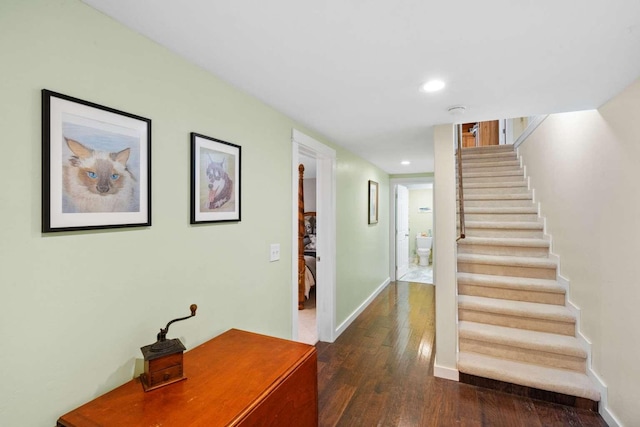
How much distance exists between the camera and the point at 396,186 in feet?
19.4

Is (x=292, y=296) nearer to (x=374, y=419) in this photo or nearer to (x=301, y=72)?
(x=374, y=419)

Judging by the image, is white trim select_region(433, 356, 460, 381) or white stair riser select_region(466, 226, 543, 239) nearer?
white trim select_region(433, 356, 460, 381)

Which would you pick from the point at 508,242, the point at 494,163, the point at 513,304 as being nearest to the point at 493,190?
the point at 494,163

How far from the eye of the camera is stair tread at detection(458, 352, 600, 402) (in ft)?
7.29

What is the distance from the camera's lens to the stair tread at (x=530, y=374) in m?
2.22

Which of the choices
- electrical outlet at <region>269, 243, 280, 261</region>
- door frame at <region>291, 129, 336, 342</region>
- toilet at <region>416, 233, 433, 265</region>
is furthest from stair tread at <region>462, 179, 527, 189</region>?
toilet at <region>416, 233, 433, 265</region>

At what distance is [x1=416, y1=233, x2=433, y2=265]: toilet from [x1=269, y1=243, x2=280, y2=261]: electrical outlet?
6.14m

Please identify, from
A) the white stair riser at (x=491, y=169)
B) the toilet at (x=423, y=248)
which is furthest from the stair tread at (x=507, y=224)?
the toilet at (x=423, y=248)

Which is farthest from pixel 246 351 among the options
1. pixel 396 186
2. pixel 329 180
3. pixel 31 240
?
pixel 396 186

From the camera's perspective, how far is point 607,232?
2.03 m

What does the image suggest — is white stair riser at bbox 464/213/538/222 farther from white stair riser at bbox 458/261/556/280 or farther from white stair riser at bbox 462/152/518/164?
white stair riser at bbox 462/152/518/164

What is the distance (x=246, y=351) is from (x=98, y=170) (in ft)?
3.32

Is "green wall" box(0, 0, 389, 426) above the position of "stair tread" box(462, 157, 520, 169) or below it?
below

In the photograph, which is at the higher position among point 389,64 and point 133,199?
point 389,64
